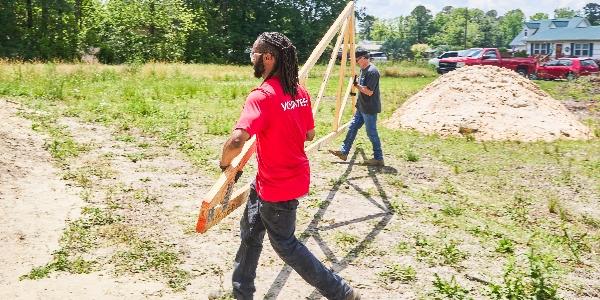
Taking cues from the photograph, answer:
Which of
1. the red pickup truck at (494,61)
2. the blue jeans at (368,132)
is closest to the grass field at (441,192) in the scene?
the blue jeans at (368,132)

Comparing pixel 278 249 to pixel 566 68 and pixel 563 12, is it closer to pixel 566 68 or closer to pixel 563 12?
pixel 566 68

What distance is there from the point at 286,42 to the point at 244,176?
181 inches

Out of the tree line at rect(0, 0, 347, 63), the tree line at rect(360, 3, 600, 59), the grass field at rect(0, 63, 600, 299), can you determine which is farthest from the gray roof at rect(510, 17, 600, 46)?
the grass field at rect(0, 63, 600, 299)

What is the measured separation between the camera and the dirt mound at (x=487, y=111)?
38.9 feet

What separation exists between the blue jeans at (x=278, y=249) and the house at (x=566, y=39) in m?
67.4

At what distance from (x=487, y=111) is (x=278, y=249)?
991 centimetres

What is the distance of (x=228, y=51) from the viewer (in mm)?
46719

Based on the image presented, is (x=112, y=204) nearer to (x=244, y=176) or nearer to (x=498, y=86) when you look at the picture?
(x=244, y=176)

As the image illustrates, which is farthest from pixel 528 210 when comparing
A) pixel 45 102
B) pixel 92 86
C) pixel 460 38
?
pixel 460 38

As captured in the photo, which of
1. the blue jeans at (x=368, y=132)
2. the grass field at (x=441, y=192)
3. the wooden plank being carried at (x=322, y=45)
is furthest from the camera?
the blue jeans at (x=368, y=132)

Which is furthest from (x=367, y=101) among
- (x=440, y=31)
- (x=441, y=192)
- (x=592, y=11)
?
(x=592, y=11)

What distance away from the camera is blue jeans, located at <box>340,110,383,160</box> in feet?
28.1

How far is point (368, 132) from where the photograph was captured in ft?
28.3

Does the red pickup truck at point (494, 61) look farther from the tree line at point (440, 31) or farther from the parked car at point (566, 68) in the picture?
the tree line at point (440, 31)
